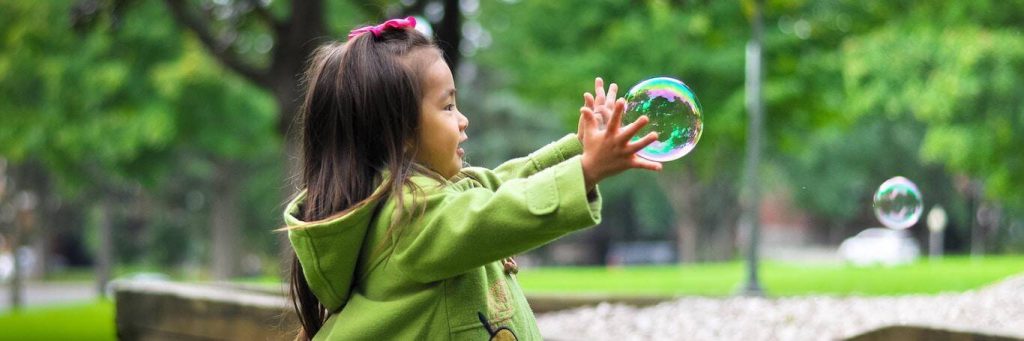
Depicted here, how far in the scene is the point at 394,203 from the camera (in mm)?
2262

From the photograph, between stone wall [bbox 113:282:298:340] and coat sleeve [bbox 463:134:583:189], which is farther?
stone wall [bbox 113:282:298:340]

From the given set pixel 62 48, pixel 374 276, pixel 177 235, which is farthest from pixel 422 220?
pixel 177 235

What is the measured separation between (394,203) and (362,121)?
21 cm

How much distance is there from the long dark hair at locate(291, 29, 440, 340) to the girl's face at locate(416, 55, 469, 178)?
16 millimetres

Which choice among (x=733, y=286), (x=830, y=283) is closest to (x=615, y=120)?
(x=830, y=283)

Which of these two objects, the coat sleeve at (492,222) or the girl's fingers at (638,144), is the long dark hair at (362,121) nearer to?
the coat sleeve at (492,222)

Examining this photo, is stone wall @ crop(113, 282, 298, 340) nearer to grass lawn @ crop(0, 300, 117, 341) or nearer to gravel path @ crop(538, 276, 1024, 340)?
gravel path @ crop(538, 276, 1024, 340)

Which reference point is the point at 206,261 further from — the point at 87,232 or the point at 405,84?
the point at 405,84

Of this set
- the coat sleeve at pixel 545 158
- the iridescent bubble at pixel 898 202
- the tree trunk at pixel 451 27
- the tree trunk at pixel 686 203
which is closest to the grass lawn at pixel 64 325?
the tree trunk at pixel 451 27

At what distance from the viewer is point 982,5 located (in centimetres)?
1602

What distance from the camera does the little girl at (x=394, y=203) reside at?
223cm

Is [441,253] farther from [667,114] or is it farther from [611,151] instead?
[667,114]

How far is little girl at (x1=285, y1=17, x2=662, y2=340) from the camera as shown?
7.31 ft

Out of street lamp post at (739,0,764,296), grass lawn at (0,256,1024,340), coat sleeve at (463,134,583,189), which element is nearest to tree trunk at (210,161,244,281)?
grass lawn at (0,256,1024,340)
